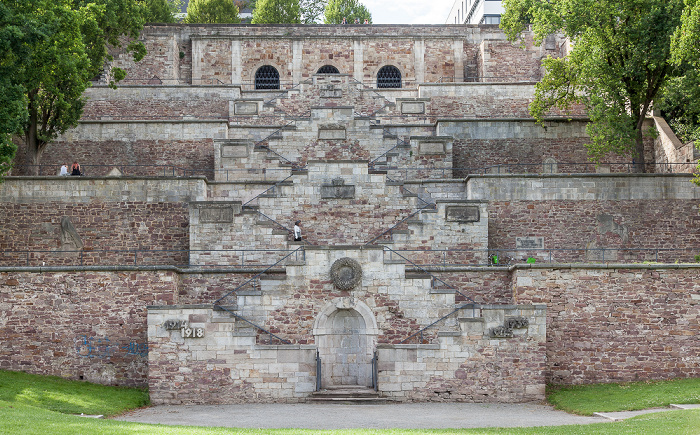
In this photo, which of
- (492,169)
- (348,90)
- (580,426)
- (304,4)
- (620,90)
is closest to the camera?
(580,426)

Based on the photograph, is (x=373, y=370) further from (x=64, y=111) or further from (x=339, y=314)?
(x=64, y=111)

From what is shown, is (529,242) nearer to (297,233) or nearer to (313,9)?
(297,233)

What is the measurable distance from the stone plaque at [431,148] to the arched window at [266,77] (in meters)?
13.0

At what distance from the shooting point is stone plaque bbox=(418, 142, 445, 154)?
3441 cm

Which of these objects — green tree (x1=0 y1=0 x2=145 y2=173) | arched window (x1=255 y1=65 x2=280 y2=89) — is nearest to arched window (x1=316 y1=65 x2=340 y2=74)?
arched window (x1=255 y1=65 x2=280 y2=89)

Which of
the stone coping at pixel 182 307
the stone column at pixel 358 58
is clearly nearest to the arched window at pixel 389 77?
the stone column at pixel 358 58

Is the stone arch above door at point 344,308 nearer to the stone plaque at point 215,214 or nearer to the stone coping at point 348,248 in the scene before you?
the stone coping at point 348,248

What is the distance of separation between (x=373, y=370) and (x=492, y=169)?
1205 centimetres

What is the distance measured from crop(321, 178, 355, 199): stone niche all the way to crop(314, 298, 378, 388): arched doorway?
17.2 ft

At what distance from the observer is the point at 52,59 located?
29.5m

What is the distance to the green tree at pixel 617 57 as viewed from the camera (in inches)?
1232

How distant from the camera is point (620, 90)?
3288 cm

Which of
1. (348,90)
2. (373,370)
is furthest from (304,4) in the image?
(373,370)

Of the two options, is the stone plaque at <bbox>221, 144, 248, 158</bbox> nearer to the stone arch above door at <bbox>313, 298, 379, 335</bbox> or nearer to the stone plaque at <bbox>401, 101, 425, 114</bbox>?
the stone plaque at <bbox>401, 101, 425, 114</bbox>
